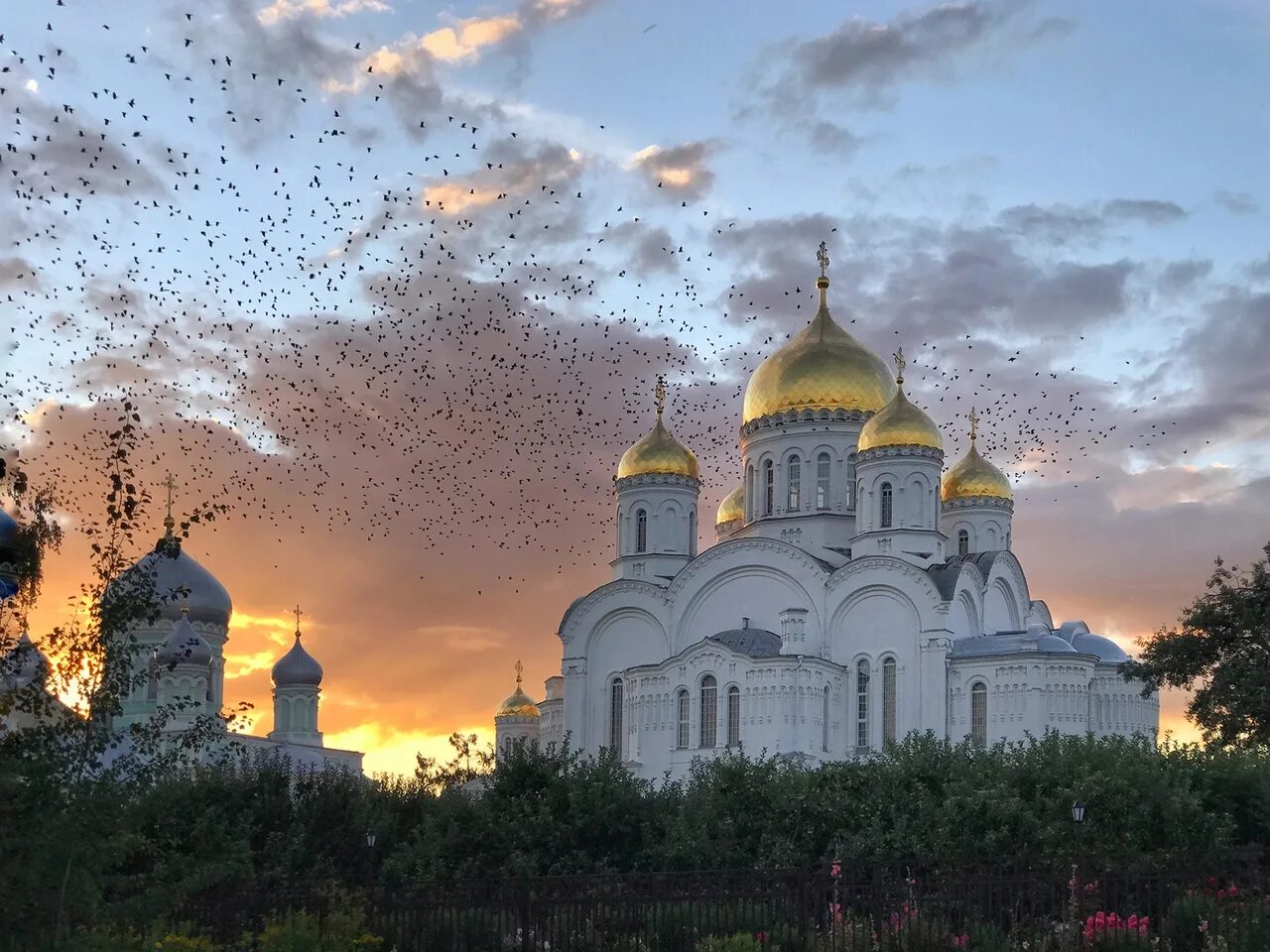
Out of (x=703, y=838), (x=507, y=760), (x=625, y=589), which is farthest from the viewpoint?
(x=625, y=589)

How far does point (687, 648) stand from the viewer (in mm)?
47312

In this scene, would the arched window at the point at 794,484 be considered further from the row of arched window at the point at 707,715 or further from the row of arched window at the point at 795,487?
the row of arched window at the point at 707,715

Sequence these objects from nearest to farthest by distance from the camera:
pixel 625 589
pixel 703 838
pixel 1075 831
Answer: pixel 1075 831
pixel 703 838
pixel 625 589

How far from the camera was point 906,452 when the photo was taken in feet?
159

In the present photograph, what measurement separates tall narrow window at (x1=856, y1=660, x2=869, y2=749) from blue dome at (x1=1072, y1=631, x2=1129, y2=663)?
841 cm

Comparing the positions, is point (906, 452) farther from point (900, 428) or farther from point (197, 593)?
point (197, 593)

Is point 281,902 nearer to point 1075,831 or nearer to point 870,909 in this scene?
point 870,909

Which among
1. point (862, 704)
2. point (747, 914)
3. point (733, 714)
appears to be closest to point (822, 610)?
point (862, 704)

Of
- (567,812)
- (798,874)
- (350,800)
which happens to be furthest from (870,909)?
(350,800)

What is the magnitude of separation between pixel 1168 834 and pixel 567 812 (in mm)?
10822

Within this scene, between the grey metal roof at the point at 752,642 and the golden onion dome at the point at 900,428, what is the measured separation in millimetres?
5851

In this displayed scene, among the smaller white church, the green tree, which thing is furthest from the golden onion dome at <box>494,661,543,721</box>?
the green tree

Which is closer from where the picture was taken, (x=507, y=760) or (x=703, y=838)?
(x=703, y=838)

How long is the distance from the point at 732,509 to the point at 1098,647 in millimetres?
13060
